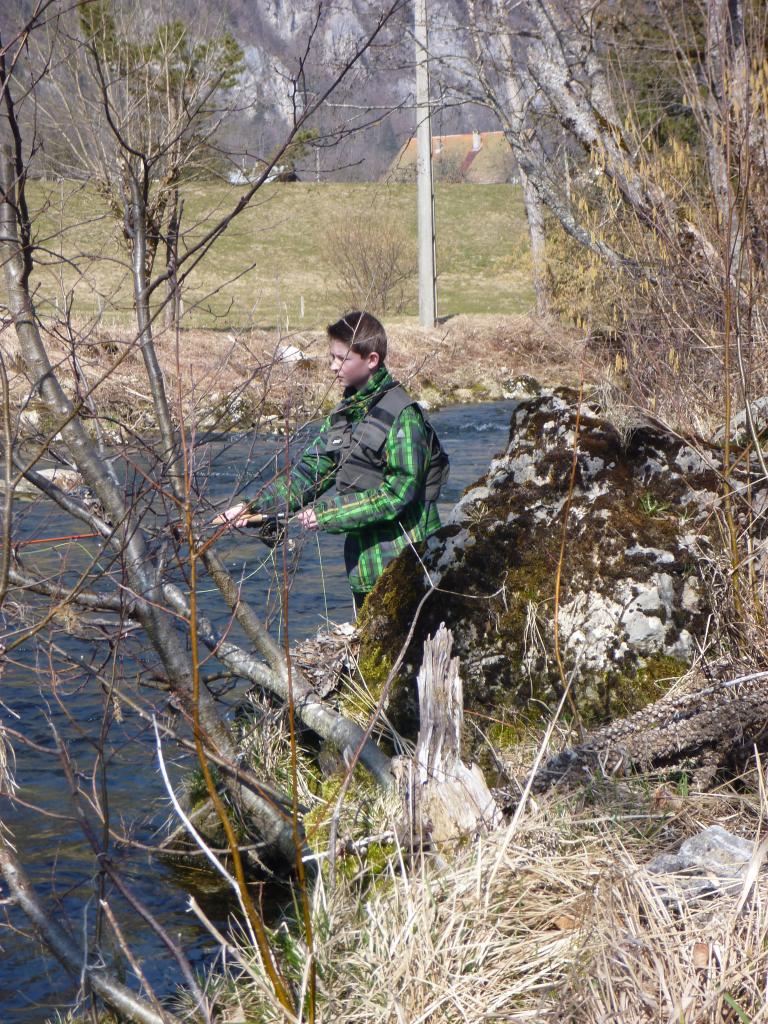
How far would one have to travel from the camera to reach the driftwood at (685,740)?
127 inches

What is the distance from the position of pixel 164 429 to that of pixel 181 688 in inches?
41.0

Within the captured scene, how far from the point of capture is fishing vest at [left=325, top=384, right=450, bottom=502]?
13.4 ft

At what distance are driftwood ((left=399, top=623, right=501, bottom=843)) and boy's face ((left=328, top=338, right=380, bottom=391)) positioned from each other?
59.7 inches

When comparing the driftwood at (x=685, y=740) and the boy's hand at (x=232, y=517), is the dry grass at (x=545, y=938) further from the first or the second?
the boy's hand at (x=232, y=517)

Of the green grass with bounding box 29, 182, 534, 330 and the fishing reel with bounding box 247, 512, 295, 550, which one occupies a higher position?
the green grass with bounding box 29, 182, 534, 330

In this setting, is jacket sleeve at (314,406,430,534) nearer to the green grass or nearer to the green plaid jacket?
the green plaid jacket

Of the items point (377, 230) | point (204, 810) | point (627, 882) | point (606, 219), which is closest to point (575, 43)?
point (606, 219)

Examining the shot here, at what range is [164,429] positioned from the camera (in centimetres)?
379

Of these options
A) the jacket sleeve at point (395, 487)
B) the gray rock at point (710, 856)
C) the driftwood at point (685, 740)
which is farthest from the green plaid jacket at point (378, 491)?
the gray rock at point (710, 856)

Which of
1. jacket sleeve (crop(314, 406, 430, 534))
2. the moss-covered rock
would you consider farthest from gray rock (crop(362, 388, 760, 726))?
jacket sleeve (crop(314, 406, 430, 534))

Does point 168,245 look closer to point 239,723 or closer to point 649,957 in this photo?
point 239,723

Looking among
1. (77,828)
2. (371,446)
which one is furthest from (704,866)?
(77,828)

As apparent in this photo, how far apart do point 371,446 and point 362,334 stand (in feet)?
1.51

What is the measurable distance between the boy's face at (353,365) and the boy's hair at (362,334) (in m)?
0.02
